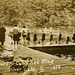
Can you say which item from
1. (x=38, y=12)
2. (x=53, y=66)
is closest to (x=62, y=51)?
(x=38, y=12)

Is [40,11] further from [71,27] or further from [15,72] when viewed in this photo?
[15,72]

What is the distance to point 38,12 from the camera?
14.1m

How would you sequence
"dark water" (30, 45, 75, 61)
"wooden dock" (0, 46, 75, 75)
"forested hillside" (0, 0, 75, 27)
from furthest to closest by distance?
1. "forested hillside" (0, 0, 75, 27)
2. "dark water" (30, 45, 75, 61)
3. "wooden dock" (0, 46, 75, 75)

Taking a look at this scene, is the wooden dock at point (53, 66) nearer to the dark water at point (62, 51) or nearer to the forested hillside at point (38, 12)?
the dark water at point (62, 51)

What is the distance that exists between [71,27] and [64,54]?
13.1ft

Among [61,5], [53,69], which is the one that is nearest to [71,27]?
[61,5]

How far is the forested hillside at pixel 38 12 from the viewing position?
44.6 feet

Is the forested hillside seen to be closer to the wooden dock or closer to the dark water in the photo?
the dark water

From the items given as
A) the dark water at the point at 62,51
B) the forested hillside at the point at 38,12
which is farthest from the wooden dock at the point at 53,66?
the forested hillside at the point at 38,12

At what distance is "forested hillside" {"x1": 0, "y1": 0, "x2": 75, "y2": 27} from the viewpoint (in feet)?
44.6

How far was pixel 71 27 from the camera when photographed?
13.8 metres

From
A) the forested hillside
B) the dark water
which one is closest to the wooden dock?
the dark water

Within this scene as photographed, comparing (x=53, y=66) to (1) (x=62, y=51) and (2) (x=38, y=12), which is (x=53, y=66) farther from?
(2) (x=38, y=12)

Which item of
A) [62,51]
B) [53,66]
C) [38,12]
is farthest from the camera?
[38,12]
